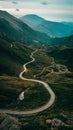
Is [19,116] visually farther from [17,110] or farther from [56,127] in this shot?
[56,127]

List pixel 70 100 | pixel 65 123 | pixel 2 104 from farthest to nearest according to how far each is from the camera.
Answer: pixel 70 100 < pixel 2 104 < pixel 65 123

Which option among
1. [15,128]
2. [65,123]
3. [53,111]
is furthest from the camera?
[53,111]

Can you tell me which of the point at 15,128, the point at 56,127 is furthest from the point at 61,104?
the point at 15,128

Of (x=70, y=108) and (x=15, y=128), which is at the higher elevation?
(x=15, y=128)

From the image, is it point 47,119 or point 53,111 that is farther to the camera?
point 53,111

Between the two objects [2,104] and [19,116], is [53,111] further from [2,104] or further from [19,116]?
[2,104]

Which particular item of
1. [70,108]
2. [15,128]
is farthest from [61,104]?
[15,128]
